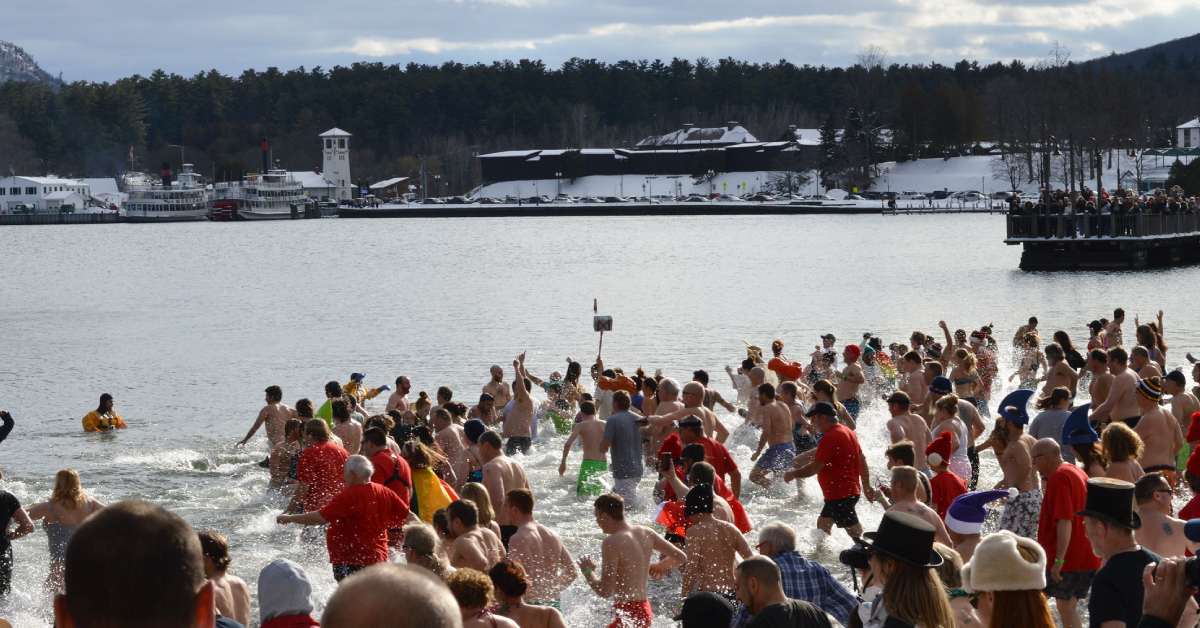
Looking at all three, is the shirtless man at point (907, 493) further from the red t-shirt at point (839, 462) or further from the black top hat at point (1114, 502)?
the red t-shirt at point (839, 462)

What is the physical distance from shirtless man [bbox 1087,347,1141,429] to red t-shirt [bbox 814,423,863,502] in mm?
2808

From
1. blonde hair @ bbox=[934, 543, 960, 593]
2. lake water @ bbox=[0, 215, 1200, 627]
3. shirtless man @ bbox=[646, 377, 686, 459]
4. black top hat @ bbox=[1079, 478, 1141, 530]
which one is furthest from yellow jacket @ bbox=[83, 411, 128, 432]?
black top hat @ bbox=[1079, 478, 1141, 530]

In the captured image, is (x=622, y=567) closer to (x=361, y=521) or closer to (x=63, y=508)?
(x=361, y=521)

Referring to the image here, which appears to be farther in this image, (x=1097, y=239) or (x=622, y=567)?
(x=1097, y=239)

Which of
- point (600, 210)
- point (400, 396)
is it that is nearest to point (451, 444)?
point (400, 396)

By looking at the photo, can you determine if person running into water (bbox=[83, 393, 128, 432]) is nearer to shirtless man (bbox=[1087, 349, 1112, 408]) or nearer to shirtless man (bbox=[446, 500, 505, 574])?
shirtless man (bbox=[1087, 349, 1112, 408])

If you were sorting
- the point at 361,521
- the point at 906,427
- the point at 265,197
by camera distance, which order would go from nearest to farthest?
the point at 361,521
the point at 906,427
the point at 265,197

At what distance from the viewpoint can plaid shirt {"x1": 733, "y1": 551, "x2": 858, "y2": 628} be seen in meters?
6.75

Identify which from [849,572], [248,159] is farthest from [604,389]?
[248,159]

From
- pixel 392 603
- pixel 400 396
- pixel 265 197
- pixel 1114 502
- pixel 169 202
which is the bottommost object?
pixel 400 396

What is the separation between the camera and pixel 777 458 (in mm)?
13234

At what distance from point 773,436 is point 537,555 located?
563 cm

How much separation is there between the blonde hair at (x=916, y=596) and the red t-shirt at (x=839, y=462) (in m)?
5.37

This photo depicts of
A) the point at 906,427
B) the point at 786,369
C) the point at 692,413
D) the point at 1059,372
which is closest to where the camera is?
the point at 906,427
